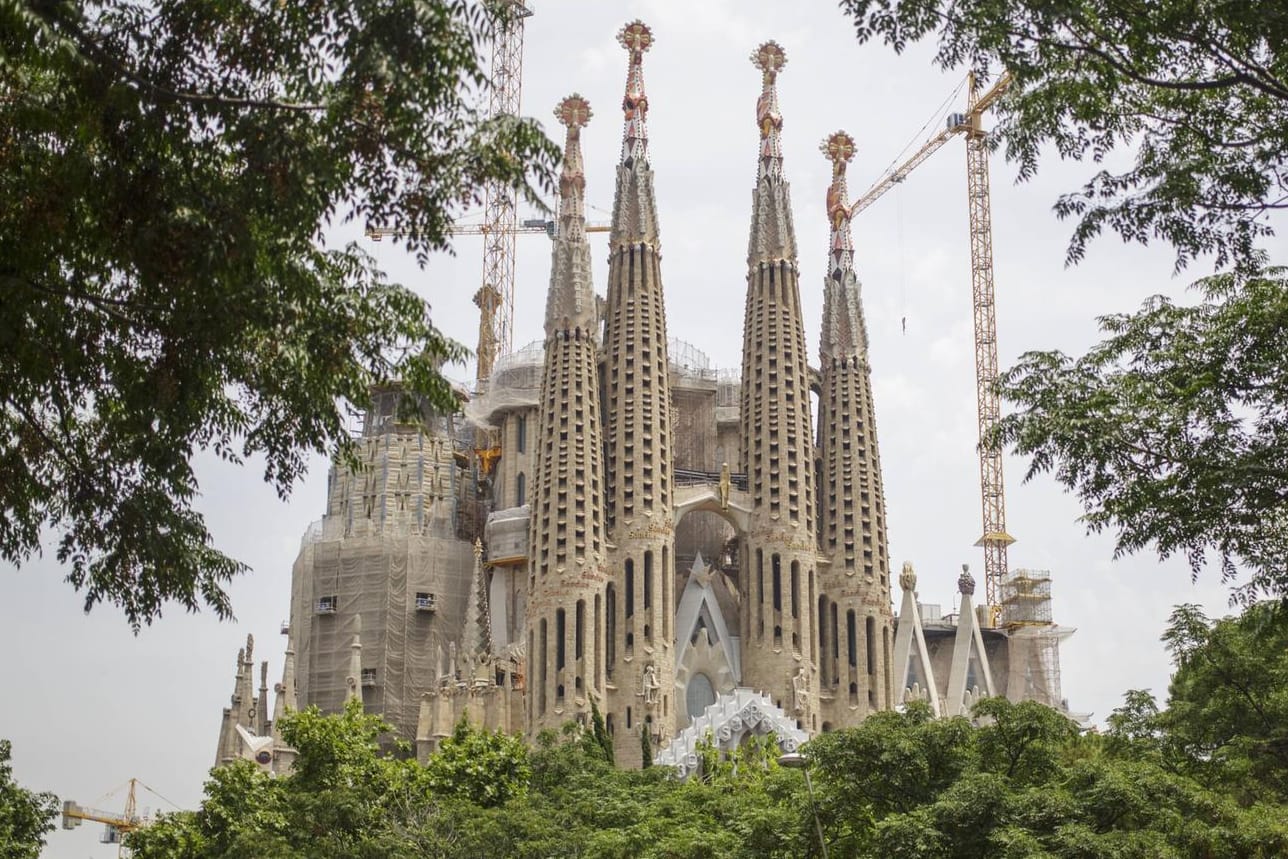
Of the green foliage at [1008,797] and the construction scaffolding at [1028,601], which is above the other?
the construction scaffolding at [1028,601]

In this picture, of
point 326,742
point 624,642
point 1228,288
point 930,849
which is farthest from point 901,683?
point 1228,288

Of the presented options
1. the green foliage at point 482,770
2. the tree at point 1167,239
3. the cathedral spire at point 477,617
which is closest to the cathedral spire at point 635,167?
the cathedral spire at point 477,617

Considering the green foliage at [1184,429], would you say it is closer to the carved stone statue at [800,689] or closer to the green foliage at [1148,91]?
the green foliage at [1148,91]

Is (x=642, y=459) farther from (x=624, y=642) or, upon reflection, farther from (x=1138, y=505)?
(x=1138, y=505)

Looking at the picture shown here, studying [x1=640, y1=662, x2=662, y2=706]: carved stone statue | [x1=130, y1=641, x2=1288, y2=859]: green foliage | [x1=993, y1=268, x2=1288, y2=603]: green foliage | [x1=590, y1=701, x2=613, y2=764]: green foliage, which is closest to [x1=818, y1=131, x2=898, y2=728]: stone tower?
[x1=640, y1=662, x2=662, y2=706]: carved stone statue

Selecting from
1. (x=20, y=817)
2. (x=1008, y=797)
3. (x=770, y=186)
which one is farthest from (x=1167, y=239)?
(x=770, y=186)

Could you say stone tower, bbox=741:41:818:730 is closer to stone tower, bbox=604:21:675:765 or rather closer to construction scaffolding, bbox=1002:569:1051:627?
stone tower, bbox=604:21:675:765

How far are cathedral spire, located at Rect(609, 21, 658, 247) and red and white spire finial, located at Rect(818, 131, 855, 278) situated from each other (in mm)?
8568

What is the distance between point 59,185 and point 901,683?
A: 6381 centimetres

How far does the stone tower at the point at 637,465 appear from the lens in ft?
213

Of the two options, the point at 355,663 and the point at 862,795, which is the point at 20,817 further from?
the point at 355,663

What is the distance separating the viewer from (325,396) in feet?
60.6

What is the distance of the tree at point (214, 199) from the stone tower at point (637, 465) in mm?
45564

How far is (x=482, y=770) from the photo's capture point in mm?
45844
